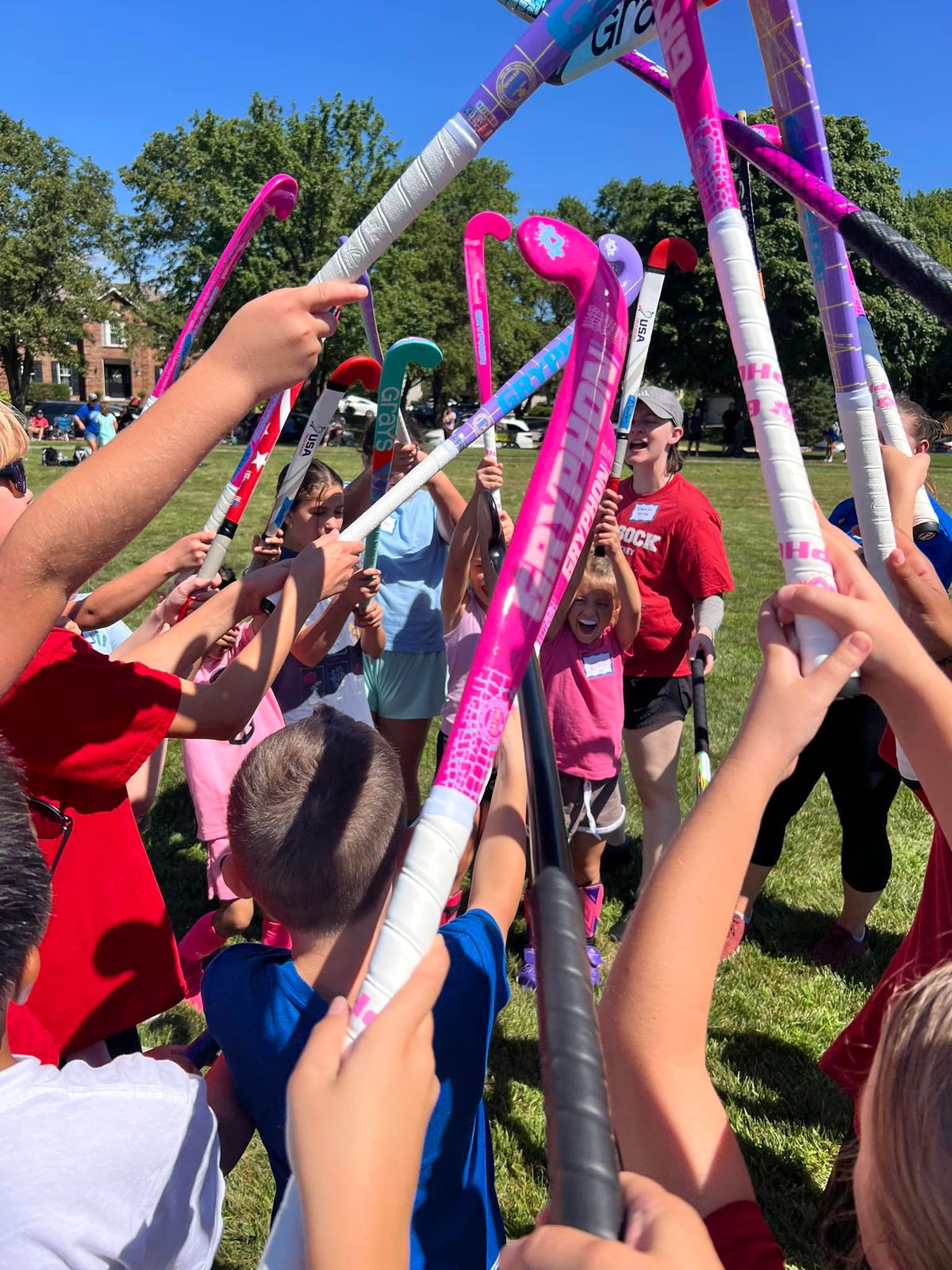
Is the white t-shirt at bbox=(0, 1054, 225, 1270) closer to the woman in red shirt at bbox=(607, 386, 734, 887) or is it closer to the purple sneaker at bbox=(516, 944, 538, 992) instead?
the purple sneaker at bbox=(516, 944, 538, 992)

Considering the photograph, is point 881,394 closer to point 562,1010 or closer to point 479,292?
point 562,1010

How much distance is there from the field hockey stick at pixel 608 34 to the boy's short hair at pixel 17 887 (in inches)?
53.1

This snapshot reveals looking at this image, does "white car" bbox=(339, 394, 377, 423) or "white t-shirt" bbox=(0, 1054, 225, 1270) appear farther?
"white car" bbox=(339, 394, 377, 423)

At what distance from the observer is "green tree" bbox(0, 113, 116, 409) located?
3722 cm

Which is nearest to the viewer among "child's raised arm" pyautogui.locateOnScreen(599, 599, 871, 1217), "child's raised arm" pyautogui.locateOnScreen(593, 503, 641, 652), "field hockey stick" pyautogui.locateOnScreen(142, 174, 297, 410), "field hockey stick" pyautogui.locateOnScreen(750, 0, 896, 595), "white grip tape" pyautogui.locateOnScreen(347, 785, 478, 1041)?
"white grip tape" pyautogui.locateOnScreen(347, 785, 478, 1041)

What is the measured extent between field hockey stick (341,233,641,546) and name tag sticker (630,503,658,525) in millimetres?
1747

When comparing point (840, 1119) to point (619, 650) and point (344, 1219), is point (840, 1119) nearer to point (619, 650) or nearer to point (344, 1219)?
point (619, 650)

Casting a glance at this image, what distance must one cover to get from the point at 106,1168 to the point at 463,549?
9.64ft

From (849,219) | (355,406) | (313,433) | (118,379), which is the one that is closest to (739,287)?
(849,219)

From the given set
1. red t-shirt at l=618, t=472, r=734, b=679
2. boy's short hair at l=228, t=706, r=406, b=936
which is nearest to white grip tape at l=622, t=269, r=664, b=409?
boy's short hair at l=228, t=706, r=406, b=936

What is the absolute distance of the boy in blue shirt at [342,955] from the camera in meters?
1.50

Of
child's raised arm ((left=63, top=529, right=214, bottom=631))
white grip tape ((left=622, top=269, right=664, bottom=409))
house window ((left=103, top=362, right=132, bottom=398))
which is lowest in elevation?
child's raised arm ((left=63, top=529, right=214, bottom=631))

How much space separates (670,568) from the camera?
4.12 metres

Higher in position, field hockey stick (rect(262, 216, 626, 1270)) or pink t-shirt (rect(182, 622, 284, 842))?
field hockey stick (rect(262, 216, 626, 1270))
